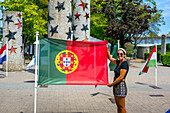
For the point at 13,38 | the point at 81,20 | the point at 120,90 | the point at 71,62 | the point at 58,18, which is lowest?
the point at 120,90

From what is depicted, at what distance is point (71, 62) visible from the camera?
224 inches

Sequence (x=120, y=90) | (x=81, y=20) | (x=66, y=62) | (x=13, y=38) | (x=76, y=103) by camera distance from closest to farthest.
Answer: (x=120, y=90)
(x=66, y=62)
(x=76, y=103)
(x=81, y=20)
(x=13, y=38)

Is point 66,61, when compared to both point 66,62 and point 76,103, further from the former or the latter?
point 76,103

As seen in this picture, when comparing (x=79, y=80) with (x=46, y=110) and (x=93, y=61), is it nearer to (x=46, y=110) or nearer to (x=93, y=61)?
(x=93, y=61)

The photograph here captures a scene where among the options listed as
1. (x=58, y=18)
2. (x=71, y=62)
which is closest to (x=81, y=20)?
(x=58, y=18)

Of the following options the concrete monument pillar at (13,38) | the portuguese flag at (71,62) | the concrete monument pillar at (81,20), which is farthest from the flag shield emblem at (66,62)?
the concrete monument pillar at (13,38)

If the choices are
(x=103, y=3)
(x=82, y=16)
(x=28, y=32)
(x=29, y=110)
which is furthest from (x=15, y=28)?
(x=103, y=3)

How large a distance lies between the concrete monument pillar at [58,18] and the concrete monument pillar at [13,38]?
18.1 ft

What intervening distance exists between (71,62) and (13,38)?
41.4ft

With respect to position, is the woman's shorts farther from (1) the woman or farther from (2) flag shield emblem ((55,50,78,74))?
(2) flag shield emblem ((55,50,78,74))

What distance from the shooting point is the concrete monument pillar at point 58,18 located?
12586 mm

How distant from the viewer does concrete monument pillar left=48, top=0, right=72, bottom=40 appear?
12586mm

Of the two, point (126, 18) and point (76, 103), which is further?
point (126, 18)

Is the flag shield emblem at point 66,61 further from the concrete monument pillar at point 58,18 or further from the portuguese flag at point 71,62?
the concrete monument pillar at point 58,18
